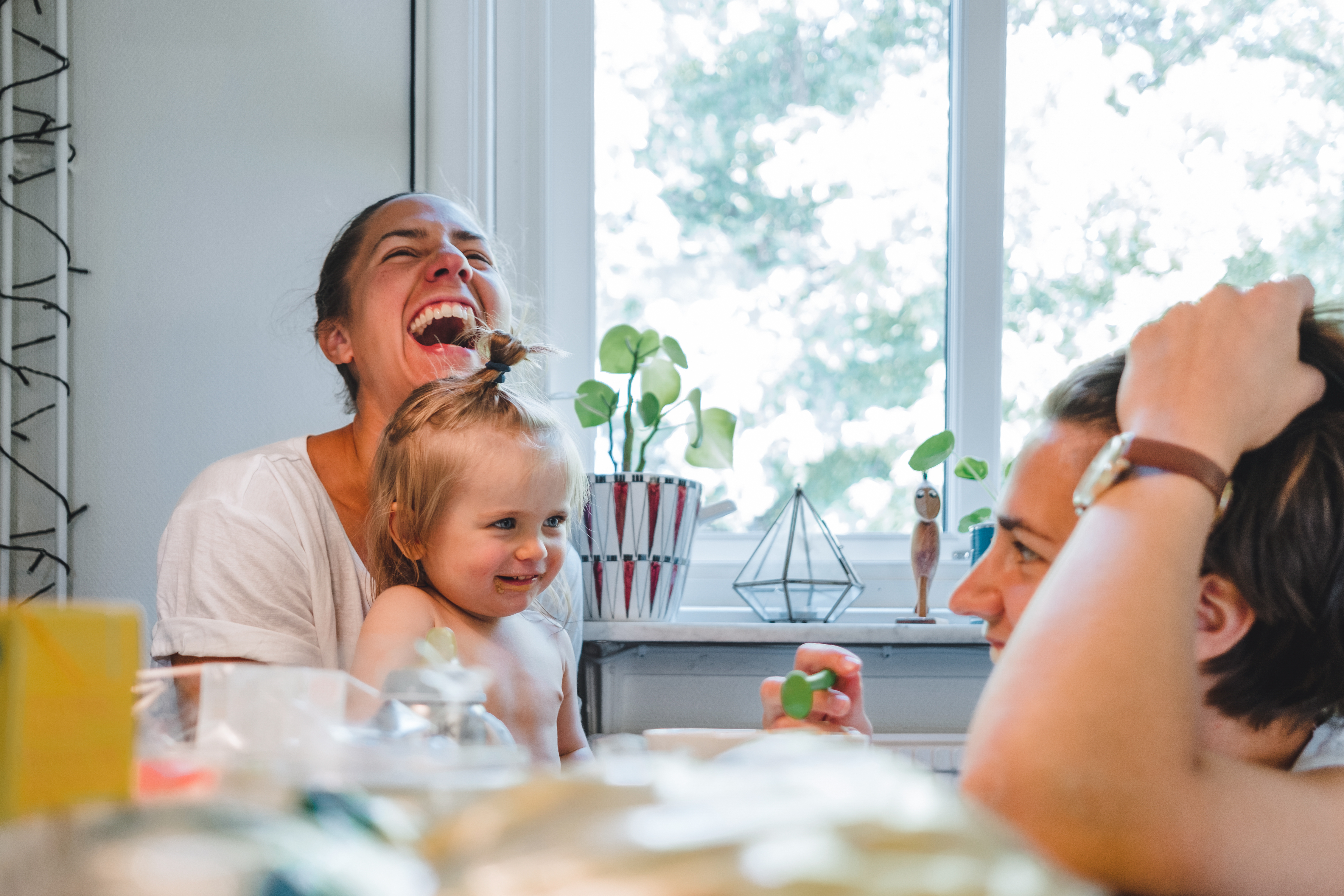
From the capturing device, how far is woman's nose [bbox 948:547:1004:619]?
2.55 feet

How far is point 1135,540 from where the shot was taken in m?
0.59

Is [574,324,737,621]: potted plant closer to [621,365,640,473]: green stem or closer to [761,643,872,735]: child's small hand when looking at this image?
[621,365,640,473]: green stem

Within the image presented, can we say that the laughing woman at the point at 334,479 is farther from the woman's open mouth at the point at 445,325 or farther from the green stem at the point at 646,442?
the green stem at the point at 646,442

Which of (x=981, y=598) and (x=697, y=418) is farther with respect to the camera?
(x=697, y=418)

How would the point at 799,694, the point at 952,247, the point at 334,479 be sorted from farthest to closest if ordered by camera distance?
the point at 952,247 → the point at 334,479 → the point at 799,694

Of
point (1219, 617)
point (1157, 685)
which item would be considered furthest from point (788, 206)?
point (1157, 685)

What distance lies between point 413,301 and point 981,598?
2.88 ft

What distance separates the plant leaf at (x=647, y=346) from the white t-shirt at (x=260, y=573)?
58 cm

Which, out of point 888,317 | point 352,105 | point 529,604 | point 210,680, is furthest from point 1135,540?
point 352,105

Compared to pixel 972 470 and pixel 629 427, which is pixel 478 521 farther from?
pixel 972 470

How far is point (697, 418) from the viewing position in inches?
67.8

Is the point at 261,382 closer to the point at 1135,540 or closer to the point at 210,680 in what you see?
the point at 210,680

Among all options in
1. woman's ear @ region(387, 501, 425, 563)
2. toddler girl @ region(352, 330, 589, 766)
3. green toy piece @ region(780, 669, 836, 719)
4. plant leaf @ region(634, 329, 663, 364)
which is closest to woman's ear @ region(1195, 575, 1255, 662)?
green toy piece @ region(780, 669, 836, 719)

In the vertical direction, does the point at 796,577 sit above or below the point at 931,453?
below
